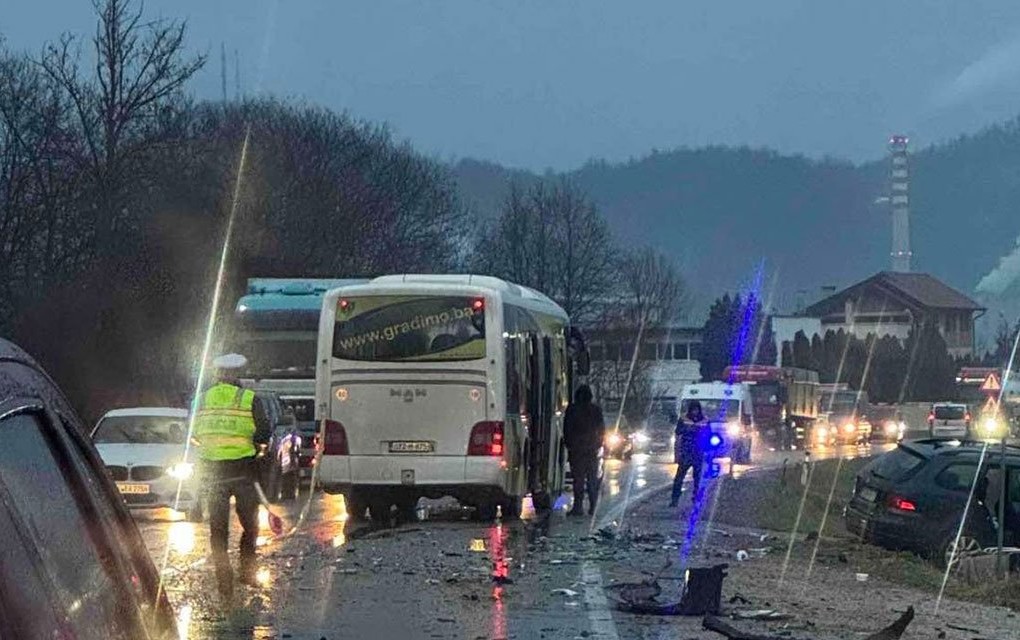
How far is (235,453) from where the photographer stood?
13625mm

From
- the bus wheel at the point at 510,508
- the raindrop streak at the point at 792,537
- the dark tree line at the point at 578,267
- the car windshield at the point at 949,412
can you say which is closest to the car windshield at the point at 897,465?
the raindrop streak at the point at 792,537

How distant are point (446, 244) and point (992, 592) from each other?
222 ft

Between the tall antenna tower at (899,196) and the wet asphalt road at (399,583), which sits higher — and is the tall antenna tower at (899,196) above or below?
above

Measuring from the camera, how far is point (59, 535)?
3.67m

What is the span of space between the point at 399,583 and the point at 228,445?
1838 mm

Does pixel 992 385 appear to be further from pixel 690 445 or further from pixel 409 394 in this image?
pixel 409 394

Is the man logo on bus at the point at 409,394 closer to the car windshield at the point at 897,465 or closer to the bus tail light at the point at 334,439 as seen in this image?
the bus tail light at the point at 334,439

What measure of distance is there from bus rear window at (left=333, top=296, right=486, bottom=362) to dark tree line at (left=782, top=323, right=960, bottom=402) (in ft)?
306

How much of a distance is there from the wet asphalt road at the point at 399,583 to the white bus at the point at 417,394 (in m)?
0.60

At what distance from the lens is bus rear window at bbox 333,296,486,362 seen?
21.1m

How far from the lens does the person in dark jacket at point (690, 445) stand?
2500 cm

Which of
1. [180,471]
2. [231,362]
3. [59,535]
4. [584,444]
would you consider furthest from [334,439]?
[59,535]

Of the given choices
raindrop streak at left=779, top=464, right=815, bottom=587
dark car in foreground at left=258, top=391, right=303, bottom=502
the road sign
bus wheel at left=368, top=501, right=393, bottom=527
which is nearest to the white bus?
bus wheel at left=368, top=501, right=393, bottom=527

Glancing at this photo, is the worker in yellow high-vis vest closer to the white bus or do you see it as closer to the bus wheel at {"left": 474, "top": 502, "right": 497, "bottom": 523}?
the white bus
